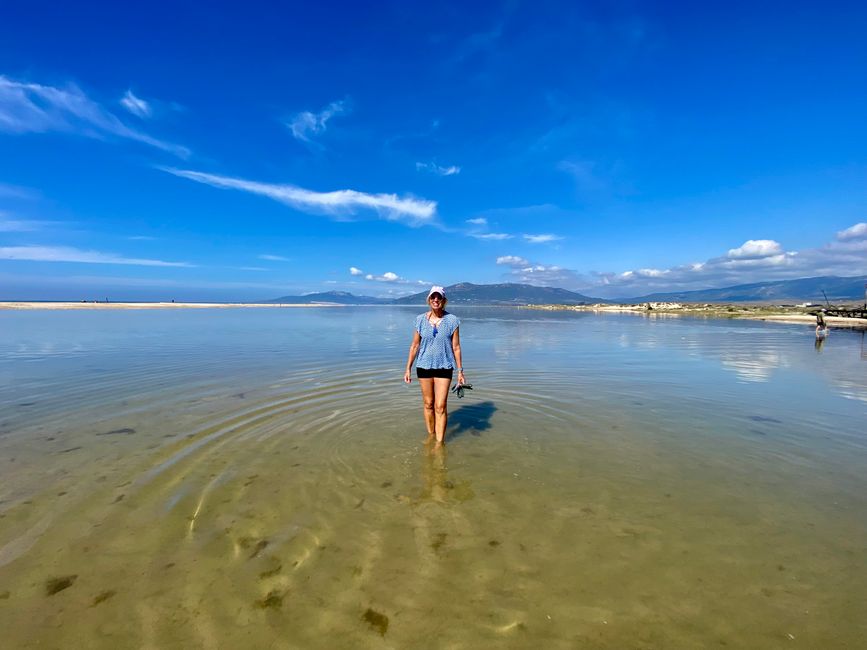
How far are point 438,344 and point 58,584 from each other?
20.5ft

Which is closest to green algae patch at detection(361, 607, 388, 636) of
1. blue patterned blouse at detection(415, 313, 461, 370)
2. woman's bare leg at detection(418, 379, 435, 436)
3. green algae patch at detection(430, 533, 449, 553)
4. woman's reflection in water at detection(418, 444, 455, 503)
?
green algae patch at detection(430, 533, 449, 553)

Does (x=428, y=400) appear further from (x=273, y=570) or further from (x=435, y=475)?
(x=273, y=570)

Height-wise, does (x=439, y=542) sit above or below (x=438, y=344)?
below

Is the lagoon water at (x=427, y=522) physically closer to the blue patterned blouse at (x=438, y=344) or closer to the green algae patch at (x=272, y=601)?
the green algae patch at (x=272, y=601)

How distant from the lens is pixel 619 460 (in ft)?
24.9

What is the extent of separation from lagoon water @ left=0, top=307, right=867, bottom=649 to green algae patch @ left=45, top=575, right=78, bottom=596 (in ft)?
0.05

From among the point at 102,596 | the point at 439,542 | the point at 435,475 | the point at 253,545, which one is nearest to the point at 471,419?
the point at 435,475

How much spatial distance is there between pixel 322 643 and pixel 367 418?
6.68 meters

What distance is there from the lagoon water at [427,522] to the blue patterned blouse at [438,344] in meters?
1.75

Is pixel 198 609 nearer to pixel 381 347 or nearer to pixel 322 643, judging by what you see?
pixel 322 643

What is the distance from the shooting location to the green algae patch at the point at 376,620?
12.1 ft

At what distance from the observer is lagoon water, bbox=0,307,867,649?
3770mm

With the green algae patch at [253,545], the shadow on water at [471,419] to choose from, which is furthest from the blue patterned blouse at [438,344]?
the green algae patch at [253,545]

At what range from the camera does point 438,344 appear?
8352 mm
